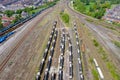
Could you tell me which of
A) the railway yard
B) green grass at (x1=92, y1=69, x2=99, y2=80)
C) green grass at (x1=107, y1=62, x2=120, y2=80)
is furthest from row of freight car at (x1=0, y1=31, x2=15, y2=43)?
green grass at (x1=107, y1=62, x2=120, y2=80)

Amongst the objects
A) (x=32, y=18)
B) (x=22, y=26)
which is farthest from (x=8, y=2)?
(x=22, y=26)

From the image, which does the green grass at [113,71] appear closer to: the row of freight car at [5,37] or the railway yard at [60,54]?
the railway yard at [60,54]

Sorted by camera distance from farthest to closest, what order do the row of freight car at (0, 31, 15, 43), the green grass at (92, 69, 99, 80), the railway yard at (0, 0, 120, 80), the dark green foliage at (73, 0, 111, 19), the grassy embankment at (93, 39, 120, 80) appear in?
the dark green foliage at (73, 0, 111, 19)
the row of freight car at (0, 31, 15, 43)
the railway yard at (0, 0, 120, 80)
the grassy embankment at (93, 39, 120, 80)
the green grass at (92, 69, 99, 80)

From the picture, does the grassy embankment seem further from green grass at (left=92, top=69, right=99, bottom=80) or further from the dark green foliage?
the dark green foliage

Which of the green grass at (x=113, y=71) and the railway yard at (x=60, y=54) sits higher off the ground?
the railway yard at (x=60, y=54)

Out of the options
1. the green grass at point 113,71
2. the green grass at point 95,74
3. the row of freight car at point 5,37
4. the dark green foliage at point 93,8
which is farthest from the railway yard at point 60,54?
the dark green foliage at point 93,8

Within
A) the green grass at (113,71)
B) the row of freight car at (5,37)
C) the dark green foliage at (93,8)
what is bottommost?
the green grass at (113,71)

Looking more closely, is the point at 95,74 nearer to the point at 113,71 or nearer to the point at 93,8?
the point at 113,71

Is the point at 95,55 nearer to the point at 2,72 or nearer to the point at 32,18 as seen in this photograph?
the point at 2,72
